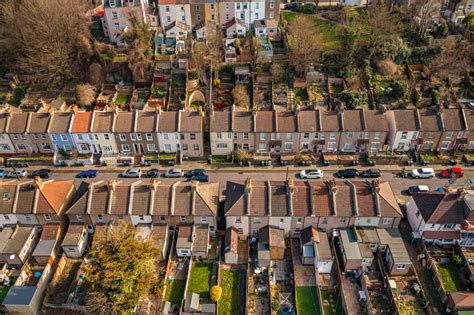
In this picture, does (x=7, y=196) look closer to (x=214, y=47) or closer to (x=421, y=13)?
(x=214, y=47)

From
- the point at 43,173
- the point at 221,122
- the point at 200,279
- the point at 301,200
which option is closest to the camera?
the point at 200,279

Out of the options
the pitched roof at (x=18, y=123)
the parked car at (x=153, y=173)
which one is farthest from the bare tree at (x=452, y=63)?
the pitched roof at (x=18, y=123)

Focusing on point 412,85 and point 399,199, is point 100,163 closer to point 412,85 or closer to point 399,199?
point 399,199

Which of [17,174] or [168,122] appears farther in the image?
[168,122]


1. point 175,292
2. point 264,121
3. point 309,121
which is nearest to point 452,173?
point 309,121

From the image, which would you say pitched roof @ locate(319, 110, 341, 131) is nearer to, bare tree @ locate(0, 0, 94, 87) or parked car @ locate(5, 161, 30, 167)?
parked car @ locate(5, 161, 30, 167)

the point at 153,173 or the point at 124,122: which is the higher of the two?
the point at 124,122

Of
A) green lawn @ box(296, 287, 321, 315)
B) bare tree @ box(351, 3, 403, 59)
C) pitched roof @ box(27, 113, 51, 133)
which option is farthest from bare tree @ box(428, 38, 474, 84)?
pitched roof @ box(27, 113, 51, 133)

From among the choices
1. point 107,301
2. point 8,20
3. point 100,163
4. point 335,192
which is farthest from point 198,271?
point 8,20
